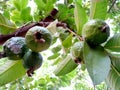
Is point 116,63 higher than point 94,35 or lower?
lower

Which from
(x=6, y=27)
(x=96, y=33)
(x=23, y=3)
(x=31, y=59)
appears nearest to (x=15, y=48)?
(x=31, y=59)

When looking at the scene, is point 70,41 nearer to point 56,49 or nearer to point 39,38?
point 39,38

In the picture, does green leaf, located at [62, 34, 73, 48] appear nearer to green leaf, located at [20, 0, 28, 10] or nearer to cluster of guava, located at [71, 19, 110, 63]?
cluster of guava, located at [71, 19, 110, 63]

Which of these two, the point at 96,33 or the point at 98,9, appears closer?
the point at 96,33

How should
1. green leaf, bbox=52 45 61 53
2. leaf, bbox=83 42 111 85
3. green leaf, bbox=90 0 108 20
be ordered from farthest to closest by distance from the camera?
green leaf, bbox=52 45 61 53, green leaf, bbox=90 0 108 20, leaf, bbox=83 42 111 85

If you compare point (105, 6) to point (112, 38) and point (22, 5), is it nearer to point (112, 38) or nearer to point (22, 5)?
point (112, 38)

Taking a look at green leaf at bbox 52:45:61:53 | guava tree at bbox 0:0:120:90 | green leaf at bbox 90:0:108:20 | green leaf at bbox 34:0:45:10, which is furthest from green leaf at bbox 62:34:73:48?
Answer: green leaf at bbox 52:45:61:53
